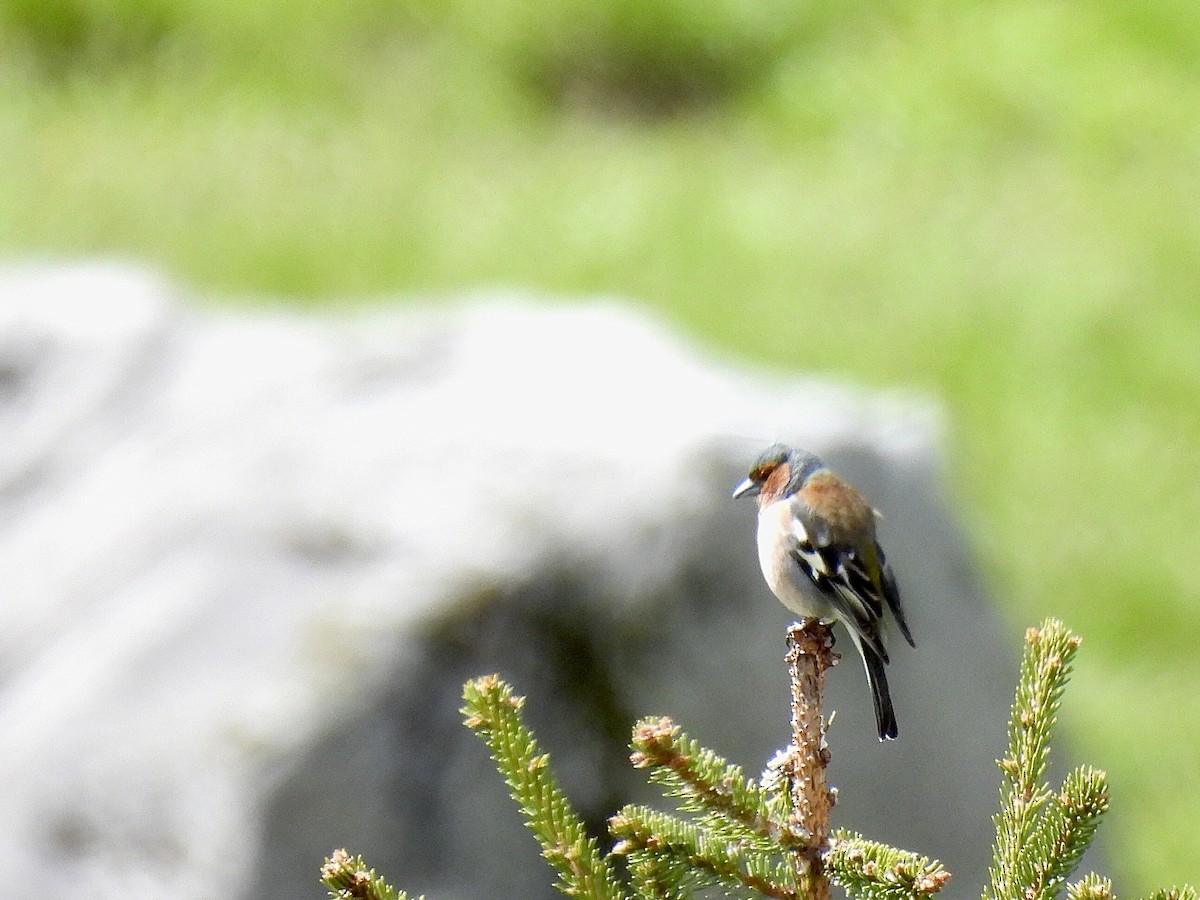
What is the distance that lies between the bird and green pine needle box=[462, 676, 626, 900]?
467mm

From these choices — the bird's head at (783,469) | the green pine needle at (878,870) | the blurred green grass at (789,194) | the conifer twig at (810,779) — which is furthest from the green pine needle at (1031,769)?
the blurred green grass at (789,194)

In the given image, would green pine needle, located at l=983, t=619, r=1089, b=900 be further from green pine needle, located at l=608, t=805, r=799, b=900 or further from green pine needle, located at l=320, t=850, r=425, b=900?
green pine needle, located at l=320, t=850, r=425, b=900

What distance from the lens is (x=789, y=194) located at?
26.1 ft

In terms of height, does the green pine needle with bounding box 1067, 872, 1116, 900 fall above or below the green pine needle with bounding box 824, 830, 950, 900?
below

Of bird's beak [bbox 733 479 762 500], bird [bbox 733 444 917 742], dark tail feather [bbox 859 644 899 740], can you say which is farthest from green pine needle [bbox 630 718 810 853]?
bird's beak [bbox 733 479 762 500]

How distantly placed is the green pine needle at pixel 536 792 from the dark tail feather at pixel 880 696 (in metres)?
0.42

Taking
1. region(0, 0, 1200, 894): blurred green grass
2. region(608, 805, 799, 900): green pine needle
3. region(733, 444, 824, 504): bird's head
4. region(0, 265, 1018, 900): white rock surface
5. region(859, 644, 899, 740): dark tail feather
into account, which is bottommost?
region(608, 805, 799, 900): green pine needle

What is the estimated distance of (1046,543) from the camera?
619 cm

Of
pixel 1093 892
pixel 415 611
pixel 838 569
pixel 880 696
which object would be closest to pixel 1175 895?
pixel 1093 892

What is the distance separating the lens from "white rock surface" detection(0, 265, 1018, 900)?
133 inches

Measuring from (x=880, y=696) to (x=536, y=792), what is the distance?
0.56 metres

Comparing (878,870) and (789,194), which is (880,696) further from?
(789,194)

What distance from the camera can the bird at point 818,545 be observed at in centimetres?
203

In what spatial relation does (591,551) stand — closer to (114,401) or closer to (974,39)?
(114,401)
